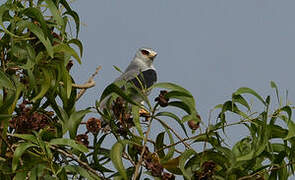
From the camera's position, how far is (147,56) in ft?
33.0

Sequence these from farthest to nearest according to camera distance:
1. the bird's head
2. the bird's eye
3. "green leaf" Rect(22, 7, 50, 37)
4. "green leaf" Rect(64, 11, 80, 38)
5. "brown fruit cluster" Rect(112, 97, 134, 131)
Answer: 1. the bird's eye
2. the bird's head
3. "green leaf" Rect(64, 11, 80, 38)
4. "green leaf" Rect(22, 7, 50, 37)
5. "brown fruit cluster" Rect(112, 97, 134, 131)

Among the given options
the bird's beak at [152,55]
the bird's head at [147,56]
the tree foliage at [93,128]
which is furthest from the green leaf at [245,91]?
the bird's beak at [152,55]

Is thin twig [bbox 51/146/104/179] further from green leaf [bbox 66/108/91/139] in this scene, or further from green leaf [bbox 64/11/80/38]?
green leaf [bbox 64/11/80/38]

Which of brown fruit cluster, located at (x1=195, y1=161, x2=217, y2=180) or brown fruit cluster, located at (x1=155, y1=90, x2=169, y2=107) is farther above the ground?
brown fruit cluster, located at (x1=155, y1=90, x2=169, y2=107)

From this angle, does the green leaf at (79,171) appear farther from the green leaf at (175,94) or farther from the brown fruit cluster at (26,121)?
the green leaf at (175,94)

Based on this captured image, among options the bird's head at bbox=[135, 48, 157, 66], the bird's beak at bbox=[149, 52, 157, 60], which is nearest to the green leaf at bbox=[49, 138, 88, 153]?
the bird's head at bbox=[135, 48, 157, 66]

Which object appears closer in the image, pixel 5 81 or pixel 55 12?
pixel 5 81

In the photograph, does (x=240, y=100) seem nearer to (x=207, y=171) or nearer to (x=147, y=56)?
(x=207, y=171)

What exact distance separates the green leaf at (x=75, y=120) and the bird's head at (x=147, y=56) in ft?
21.8

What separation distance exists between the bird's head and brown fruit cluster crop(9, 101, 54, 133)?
6.64m

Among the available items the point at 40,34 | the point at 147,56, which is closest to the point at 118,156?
the point at 40,34

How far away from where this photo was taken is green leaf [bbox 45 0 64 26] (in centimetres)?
348

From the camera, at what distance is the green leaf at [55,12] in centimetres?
348

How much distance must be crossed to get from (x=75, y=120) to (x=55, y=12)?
578 mm
